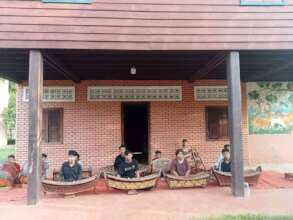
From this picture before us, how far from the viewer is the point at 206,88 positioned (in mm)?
10945

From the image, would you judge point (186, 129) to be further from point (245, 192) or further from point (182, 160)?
point (245, 192)

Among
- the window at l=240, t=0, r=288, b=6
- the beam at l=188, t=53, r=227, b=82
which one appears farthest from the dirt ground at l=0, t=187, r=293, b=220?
the window at l=240, t=0, r=288, b=6

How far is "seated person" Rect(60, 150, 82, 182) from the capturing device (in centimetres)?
698

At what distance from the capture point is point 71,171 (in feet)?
23.0

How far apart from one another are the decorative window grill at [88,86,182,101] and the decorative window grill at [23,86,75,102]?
63 centimetres

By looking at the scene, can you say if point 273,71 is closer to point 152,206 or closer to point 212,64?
point 212,64

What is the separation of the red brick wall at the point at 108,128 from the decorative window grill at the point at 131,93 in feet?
0.51

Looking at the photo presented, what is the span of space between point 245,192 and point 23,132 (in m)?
7.19

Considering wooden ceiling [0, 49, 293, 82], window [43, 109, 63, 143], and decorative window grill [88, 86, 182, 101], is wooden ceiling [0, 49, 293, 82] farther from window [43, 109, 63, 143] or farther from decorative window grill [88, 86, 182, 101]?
window [43, 109, 63, 143]

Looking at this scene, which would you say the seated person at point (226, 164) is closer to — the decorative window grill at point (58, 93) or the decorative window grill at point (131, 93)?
the decorative window grill at point (131, 93)

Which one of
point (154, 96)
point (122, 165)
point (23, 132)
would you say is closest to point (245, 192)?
point (122, 165)

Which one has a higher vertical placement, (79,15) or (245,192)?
(79,15)

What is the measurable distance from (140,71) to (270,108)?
5076 mm

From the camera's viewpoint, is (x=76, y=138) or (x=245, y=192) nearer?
(x=245, y=192)
